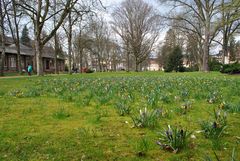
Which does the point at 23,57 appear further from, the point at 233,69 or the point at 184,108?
the point at 184,108

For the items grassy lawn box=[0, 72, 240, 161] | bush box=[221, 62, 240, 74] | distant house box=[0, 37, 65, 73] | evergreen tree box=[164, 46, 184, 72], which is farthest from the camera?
distant house box=[0, 37, 65, 73]

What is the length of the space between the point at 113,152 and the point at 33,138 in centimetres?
123

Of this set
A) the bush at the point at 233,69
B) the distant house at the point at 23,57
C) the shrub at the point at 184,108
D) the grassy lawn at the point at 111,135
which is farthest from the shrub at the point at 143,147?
the distant house at the point at 23,57

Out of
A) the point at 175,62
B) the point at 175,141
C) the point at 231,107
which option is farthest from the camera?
the point at 175,62

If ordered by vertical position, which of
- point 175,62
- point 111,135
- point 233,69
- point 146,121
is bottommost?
point 111,135

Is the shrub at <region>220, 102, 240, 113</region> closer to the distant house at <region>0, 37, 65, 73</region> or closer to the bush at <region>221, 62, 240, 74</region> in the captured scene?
the bush at <region>221, 62, 240, 74</region>

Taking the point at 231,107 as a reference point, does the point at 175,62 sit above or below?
above

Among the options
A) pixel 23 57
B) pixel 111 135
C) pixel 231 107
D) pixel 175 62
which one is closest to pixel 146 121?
pixel 111 135

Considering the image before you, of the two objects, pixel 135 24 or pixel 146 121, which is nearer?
pixel 146 121

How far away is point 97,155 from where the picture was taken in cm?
272

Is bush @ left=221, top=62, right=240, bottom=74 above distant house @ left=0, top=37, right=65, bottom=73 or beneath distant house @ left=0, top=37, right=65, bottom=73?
beneath

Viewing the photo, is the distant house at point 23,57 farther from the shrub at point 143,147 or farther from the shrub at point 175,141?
the shrub at point 175,141

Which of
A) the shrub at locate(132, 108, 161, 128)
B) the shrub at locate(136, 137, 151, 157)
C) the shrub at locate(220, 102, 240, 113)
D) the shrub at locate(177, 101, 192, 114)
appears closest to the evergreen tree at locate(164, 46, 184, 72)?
the shrub at locate(220, 102, 240, 113)

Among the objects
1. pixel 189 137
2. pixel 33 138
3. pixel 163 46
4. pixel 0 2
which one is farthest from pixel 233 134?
pixel 163 46
